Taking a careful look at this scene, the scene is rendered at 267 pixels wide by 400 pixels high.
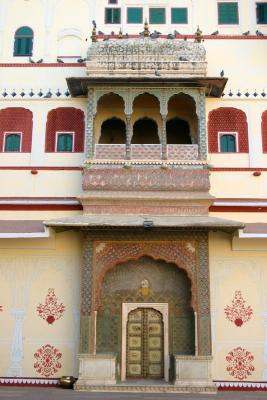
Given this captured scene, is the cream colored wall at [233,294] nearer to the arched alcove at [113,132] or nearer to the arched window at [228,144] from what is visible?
the arched window at [228,144]

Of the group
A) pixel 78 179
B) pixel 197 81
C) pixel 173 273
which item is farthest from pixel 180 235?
pixel 197 81

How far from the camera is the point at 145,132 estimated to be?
45.5 ft

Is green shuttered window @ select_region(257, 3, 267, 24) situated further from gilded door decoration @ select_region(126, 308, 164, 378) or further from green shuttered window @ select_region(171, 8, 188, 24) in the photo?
gilded door decoration @ select_region(126, 308, 164, 378)

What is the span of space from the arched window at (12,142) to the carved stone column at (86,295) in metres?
3.07

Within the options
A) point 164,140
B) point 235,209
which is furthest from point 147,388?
point 164,140

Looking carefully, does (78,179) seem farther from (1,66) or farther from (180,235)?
(1,66)

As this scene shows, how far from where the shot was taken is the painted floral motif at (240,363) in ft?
38.3

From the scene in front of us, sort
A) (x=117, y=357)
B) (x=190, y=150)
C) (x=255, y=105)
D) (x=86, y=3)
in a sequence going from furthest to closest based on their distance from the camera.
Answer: (x=86, y=3), (x=255, y=105), (x=190, y=150), (x=117, y=357)

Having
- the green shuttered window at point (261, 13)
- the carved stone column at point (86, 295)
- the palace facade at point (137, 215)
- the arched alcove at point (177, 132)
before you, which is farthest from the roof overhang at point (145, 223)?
the green shuttered window at point (261, 13)

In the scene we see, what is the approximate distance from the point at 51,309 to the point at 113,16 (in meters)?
7.69

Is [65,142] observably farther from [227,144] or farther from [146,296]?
[146,296]

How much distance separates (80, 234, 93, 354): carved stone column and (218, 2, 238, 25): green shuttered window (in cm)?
682

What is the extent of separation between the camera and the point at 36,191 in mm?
12750

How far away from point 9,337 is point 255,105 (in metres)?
7.91
